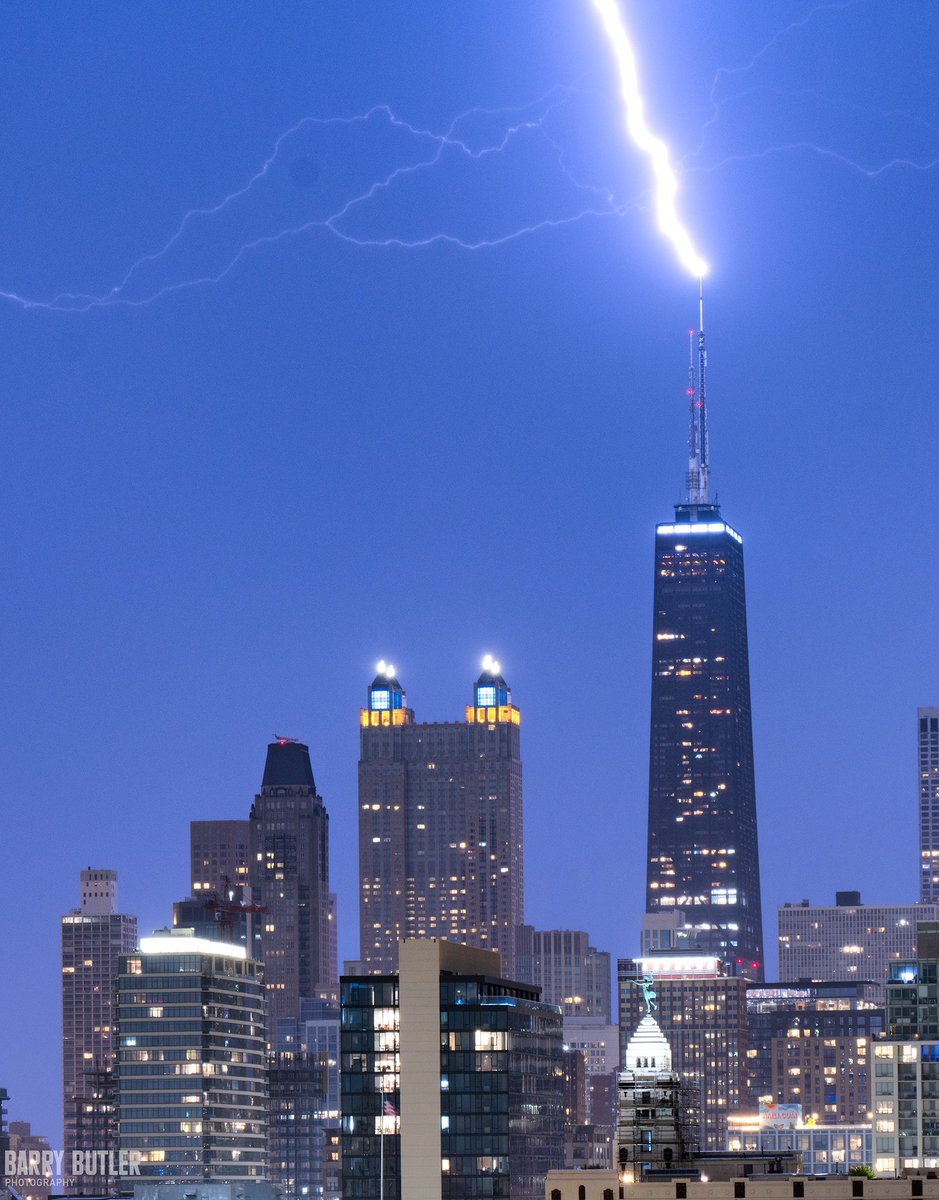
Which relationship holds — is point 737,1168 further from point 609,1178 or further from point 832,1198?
point 832,1198

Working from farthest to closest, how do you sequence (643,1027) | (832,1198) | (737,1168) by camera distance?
(643,1027)
(737,1168)
(832,1198)

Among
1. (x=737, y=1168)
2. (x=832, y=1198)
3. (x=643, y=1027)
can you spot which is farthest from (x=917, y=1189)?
(x=643, y=1027)

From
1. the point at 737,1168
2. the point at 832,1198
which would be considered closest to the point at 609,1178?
the point at 737,1168

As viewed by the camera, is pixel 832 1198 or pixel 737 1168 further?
pixel 737 1168

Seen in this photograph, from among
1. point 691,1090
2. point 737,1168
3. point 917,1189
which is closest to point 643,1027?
point 691,1090

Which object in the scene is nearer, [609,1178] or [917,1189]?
[917,1189]

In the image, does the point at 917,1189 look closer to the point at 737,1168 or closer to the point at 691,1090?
the point at 737,1168

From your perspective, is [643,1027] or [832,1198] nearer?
[832,1198]

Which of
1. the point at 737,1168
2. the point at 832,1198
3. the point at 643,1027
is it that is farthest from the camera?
the point at 643,1027
